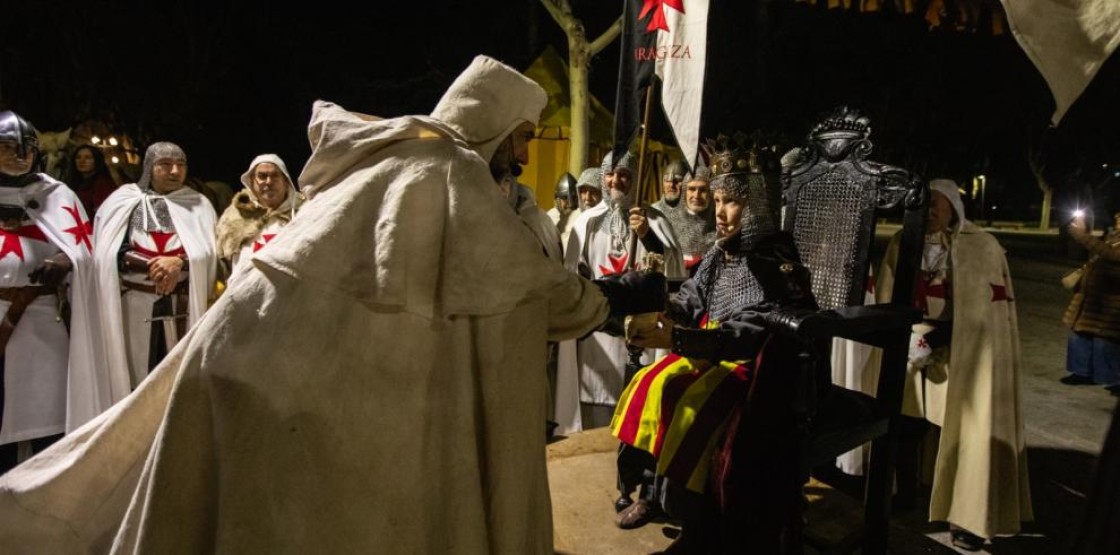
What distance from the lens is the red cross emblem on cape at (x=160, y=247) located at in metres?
4.46

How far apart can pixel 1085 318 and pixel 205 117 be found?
18624mm

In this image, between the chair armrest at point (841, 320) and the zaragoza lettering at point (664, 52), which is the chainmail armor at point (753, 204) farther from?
the zaragoza lettering at point (664, 52)

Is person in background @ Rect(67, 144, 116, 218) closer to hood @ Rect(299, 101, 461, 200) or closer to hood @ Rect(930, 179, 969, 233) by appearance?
hood @ Rect(299, 101, 461, 200)

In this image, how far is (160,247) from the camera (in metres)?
4.52

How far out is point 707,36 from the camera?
9.82 feet

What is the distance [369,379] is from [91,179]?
7.05 m

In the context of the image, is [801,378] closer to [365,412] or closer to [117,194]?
[365,412]

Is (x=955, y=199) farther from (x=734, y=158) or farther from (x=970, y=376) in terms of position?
(x=734, y=158)

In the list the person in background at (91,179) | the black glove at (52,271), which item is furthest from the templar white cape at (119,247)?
the person in background at (91,179)

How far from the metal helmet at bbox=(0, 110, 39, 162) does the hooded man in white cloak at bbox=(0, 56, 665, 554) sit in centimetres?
285

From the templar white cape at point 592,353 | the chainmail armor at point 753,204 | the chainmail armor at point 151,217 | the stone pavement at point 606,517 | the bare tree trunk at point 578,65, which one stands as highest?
the bare tree trunk at point 578,65

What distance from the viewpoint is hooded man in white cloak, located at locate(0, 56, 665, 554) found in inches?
67.6

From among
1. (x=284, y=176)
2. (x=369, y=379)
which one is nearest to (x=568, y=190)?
(x=284, y=176)

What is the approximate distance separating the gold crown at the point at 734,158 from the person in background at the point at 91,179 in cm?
652
